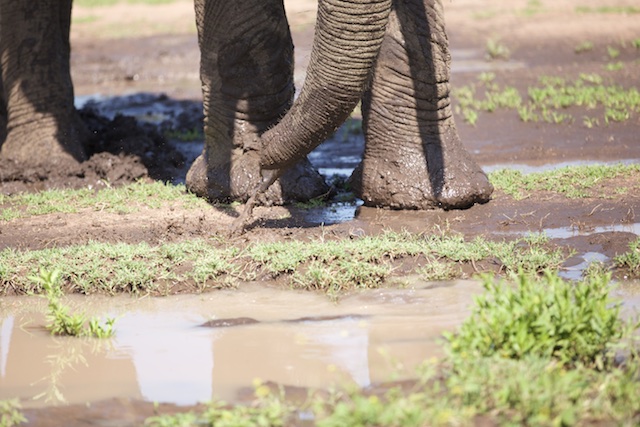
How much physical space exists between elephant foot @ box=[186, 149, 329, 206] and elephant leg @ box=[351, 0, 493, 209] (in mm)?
514

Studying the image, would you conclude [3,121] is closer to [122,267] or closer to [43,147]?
[43,147]

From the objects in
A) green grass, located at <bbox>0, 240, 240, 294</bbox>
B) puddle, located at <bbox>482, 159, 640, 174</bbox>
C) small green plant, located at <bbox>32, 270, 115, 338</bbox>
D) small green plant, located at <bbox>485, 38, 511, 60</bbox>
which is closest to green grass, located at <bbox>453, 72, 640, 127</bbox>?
puddle, located at <bbox>482, 159, 640, 174</bbox>

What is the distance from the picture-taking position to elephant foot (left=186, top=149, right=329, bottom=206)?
7086 millimetres

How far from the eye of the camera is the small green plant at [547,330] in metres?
4.09

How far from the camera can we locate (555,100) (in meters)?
10.1

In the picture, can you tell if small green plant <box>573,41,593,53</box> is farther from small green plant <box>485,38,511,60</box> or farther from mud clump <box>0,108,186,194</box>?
mud clump <box>0,108,186,194</box>

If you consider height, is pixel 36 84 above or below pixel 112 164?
above

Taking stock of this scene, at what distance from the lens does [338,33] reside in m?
5.11

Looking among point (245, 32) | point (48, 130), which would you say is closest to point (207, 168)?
point (245, 32)

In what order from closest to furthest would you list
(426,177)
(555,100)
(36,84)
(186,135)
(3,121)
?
(426,177)
(36,84)
(3,121)
(186,135)
(555,100)

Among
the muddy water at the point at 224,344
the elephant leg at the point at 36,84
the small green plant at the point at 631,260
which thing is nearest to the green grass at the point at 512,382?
the muddy water at the point at 224,344

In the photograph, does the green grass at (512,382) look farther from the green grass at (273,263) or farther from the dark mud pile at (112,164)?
the dark mud pile at (112,164)

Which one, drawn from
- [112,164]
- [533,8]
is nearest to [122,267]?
[112,164]

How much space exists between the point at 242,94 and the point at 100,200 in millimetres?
1220
